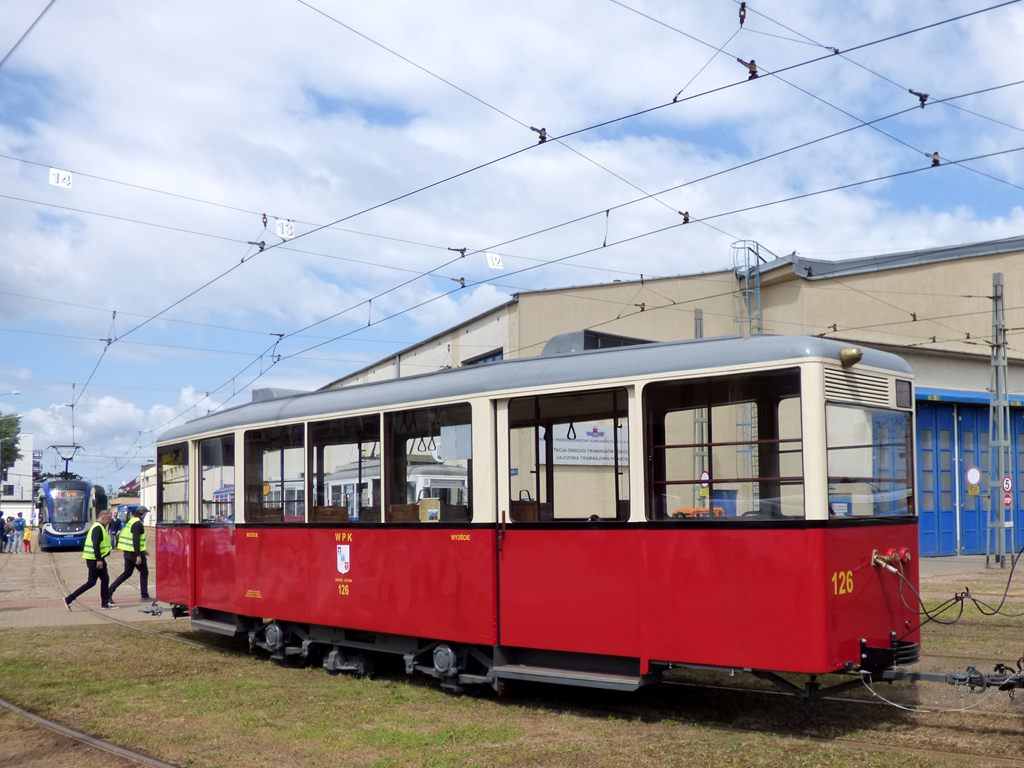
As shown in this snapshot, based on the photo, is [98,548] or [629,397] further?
[98,548]

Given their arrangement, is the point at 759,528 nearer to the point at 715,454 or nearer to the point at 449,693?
the point at 715,454

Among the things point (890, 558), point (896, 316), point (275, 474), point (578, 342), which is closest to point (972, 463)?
point (896, 316)

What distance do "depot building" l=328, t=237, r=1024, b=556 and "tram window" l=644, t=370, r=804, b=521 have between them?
66.6ft

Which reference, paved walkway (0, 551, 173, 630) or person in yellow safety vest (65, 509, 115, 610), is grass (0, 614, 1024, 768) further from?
person in yellow safety vest (65, 509, 115, 610)

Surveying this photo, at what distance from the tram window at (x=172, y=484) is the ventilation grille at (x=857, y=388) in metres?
9.16

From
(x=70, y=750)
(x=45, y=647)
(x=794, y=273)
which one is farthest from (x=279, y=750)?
(x=794, y=273)

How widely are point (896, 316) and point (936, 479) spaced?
4831mm

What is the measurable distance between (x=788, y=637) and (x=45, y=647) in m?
9.52

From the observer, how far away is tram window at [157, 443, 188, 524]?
13672mm

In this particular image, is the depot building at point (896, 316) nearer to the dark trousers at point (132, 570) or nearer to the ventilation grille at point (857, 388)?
the dark trousers at point (132, 570)

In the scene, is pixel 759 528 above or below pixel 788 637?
above

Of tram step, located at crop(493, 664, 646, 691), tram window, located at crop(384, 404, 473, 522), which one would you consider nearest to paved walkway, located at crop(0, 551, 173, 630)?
tram window, located at crop(384, 404, 473, 522)

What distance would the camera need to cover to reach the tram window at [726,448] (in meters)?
7.20

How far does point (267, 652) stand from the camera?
492 inches
